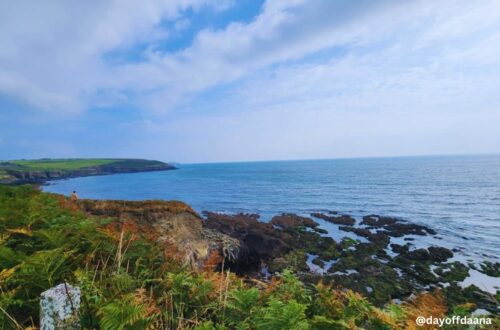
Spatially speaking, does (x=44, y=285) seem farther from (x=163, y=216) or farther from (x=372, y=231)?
(x=372, y=231)

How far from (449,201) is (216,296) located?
60072mm

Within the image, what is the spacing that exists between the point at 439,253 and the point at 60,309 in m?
30.5

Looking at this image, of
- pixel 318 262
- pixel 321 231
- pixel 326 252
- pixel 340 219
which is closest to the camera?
pixel 318 262

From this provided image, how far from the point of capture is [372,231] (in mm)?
33125

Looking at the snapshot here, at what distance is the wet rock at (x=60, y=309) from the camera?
213cm

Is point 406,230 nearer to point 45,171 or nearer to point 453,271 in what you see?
point 453,271

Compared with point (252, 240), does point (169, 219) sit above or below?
above

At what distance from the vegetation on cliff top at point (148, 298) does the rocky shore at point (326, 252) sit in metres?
5.90

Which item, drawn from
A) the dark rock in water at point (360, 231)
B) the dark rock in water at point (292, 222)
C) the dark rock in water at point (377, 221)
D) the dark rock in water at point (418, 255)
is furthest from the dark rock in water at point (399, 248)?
the dark rock in water at point (292, 222)

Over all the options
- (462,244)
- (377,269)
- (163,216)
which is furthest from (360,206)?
(163,216)

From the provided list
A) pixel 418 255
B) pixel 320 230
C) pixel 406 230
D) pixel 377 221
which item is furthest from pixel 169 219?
pixel 377 221

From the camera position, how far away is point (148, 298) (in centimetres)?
293

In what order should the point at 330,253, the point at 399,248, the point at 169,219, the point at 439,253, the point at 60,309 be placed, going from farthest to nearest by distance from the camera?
the point at 399,248 → the point at 330,253 → the point at 439,253 → the point at 169,219 → the point at 60,309

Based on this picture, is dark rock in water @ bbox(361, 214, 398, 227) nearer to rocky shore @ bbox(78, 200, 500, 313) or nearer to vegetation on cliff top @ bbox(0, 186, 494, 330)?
rocky shore @ bbox(78, 200, 500, 313)
